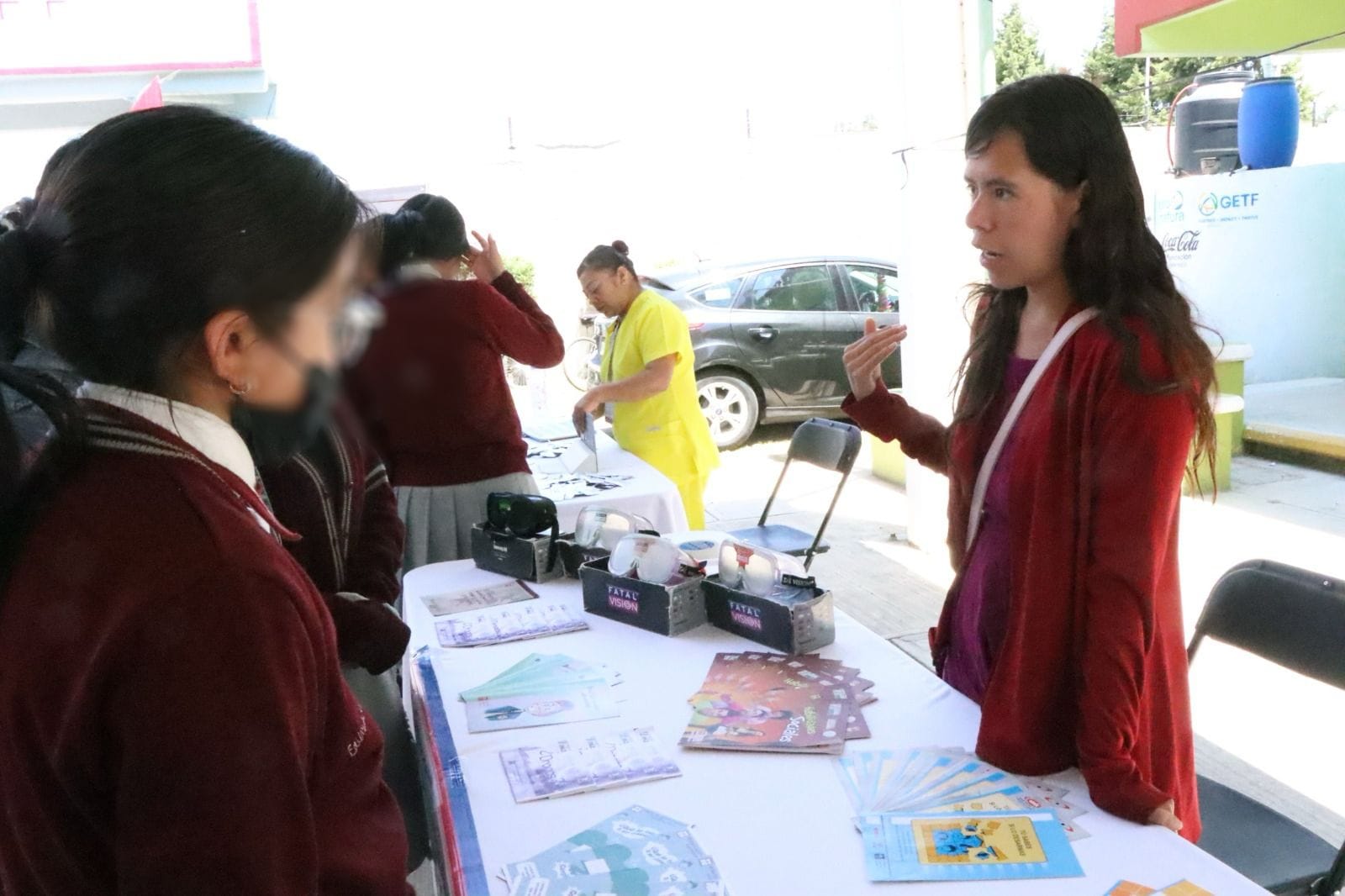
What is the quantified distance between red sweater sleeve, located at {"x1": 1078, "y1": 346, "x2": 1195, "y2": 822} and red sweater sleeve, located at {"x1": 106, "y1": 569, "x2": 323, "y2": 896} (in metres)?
0.93

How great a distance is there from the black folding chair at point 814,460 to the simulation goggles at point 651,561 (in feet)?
4.81

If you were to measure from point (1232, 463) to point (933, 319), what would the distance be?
2603mm

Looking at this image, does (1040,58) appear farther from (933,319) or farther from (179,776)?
(179,776)

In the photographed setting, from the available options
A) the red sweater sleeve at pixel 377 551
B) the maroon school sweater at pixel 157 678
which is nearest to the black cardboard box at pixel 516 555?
the red sweater sleeve at pixel 377 551

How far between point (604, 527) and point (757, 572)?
0.47 meters

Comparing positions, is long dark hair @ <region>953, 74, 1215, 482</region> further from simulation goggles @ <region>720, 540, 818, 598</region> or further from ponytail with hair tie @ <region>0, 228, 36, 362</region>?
ponytail with hair tie @ <region>0, 228, 36, 362</region>

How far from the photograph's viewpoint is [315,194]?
15.9 inches

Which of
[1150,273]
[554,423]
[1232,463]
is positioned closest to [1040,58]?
[1232,463]

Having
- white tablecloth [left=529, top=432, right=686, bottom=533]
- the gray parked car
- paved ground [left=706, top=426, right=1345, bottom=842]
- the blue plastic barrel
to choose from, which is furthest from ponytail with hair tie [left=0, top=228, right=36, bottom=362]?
the blue plastic barrel

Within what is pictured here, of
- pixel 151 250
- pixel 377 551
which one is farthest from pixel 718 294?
pixel 151 250

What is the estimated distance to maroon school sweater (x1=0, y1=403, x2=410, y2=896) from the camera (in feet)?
1.97

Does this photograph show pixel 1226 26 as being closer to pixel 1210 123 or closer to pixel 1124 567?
pixel 1210 123

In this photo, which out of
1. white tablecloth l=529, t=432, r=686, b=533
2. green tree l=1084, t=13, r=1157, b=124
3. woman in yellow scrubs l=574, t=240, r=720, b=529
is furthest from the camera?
green tree l=1084, t=13, r=1157, b=124

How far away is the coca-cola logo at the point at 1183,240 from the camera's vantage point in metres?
7.11
